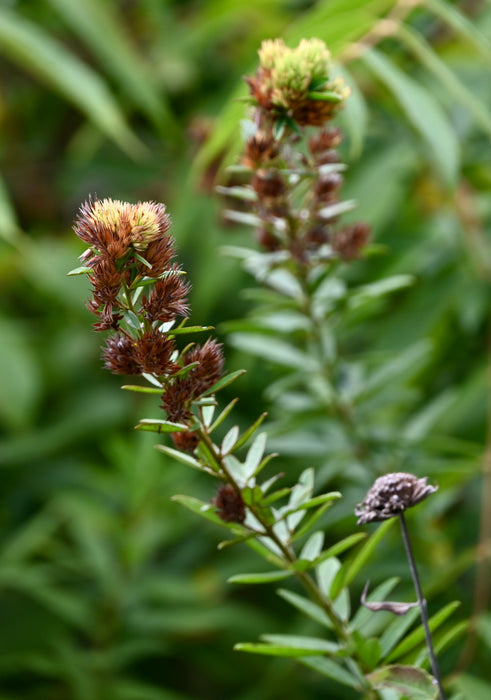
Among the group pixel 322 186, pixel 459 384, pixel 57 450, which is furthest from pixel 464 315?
pixel 57 450

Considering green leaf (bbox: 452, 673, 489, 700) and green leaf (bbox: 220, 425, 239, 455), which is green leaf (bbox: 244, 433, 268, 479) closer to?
green leaf (bbox: 220, 425, 239, 455)

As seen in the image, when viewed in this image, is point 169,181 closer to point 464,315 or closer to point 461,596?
point 464,315

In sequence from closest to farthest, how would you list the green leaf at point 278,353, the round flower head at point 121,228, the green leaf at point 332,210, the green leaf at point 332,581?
the round flower head at point 121,228, the green leaf at point 332,581, the green leaf at point 332,210, the green leaf at point 278,353

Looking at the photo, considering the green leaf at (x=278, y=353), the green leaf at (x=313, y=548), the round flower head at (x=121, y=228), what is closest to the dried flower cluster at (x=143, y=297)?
the round flower head at (x=121, y=228)

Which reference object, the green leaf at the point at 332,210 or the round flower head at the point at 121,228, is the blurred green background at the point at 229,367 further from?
the round flower head at the point at 121,228

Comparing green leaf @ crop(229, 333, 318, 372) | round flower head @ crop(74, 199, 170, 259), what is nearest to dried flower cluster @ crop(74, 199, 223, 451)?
round flower head @ crop(74, 199, 170, 259)

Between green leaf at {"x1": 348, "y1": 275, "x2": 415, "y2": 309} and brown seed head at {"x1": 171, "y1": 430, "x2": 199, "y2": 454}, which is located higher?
green leaf at {"x1": 348, "y1": 275, "x2": 415, "y2": 309}
